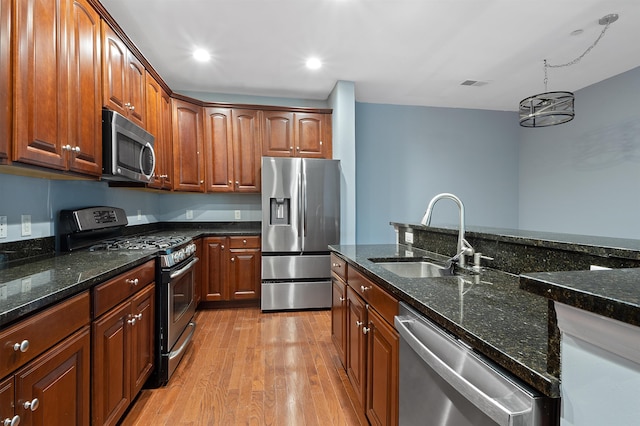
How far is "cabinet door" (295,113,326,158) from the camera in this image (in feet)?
12.5

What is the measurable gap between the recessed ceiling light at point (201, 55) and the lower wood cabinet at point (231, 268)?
1.89 metres

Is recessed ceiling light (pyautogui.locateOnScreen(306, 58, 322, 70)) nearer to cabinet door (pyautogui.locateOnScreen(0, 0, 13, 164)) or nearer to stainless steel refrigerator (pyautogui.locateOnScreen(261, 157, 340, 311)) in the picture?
stainless steel refrigerator (pyautogui.locateOnScreen(261, 157, 340, 311))

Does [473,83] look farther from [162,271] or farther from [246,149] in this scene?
[162,271]

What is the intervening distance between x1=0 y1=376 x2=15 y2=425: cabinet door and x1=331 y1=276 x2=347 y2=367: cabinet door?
1.50 metres

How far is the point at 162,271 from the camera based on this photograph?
202 cm

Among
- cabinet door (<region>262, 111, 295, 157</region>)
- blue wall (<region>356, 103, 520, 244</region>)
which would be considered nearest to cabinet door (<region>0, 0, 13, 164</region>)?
cabinet door (<region>262, 111, 295, 157</region>)

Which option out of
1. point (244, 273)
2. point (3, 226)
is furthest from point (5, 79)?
point (244, 273)

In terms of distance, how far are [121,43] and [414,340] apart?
2701 millimetres

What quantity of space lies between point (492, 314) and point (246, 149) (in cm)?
335

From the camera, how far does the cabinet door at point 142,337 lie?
5.55 ft

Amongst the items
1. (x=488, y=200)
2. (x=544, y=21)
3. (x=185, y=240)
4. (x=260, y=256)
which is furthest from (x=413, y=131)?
(x=185, y=240)

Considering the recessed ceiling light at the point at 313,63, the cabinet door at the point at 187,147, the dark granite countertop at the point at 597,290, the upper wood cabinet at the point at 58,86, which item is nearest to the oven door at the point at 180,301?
the upper wood cabinet at the point at 58,86

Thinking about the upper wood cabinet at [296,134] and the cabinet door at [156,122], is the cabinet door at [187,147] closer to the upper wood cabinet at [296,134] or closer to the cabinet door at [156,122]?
the cabinet door at [156,122]

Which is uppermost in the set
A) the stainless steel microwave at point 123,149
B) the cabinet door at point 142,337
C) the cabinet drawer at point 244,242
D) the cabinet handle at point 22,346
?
the stainless steel microwave at point 123,149
